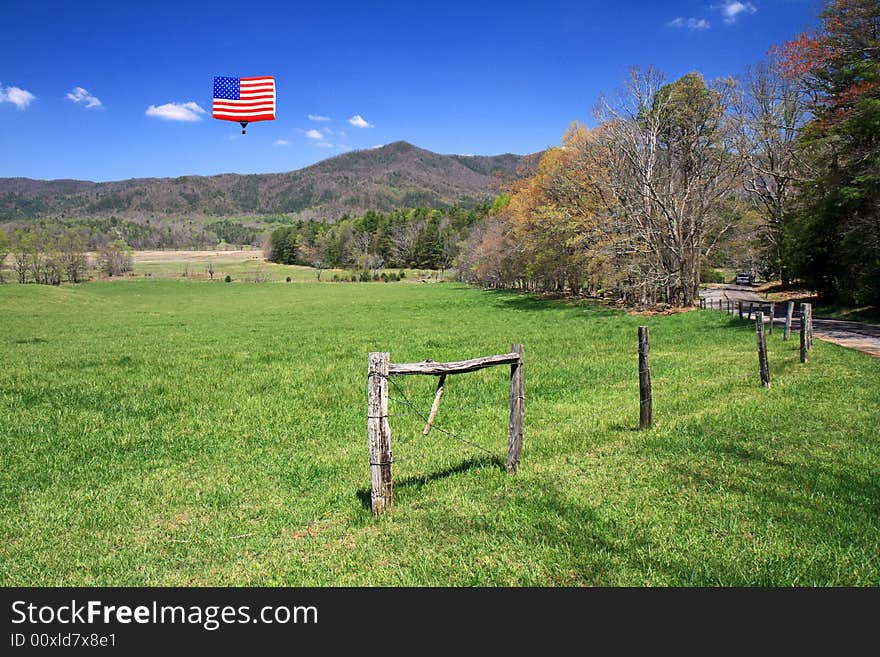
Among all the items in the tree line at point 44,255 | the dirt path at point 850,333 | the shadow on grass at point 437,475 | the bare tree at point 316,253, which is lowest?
the shadow on grass at point 437,475

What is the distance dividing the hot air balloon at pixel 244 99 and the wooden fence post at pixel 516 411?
12025 mm

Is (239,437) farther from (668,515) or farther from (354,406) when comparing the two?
(668,515)

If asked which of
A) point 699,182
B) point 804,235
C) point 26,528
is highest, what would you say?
point 699,182

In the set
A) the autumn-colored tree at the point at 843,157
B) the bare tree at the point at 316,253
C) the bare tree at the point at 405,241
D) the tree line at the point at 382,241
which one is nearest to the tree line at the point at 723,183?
the autumn-colored tree at the point at 843,157

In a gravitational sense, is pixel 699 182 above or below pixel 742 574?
above

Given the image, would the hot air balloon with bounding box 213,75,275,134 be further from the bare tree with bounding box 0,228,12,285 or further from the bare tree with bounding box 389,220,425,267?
the bare tree with bounding box 389,220,425,267

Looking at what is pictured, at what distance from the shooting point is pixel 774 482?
6730 millimetres

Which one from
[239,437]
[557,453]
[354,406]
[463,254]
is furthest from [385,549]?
[463,254]

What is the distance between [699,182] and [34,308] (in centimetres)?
5464

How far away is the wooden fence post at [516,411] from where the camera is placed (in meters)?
7.41

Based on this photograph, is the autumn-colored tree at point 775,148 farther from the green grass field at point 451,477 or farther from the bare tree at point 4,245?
the bare tree at point 4,245

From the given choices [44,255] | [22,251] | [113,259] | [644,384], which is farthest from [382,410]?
[113,259]

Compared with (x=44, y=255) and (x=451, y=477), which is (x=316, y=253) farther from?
(x=451, y=477)

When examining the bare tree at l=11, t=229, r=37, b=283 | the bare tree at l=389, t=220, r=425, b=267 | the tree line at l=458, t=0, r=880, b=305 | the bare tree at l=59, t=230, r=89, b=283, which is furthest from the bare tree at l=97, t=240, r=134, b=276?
the tree line at l=458, t=0, r=880, b=305
